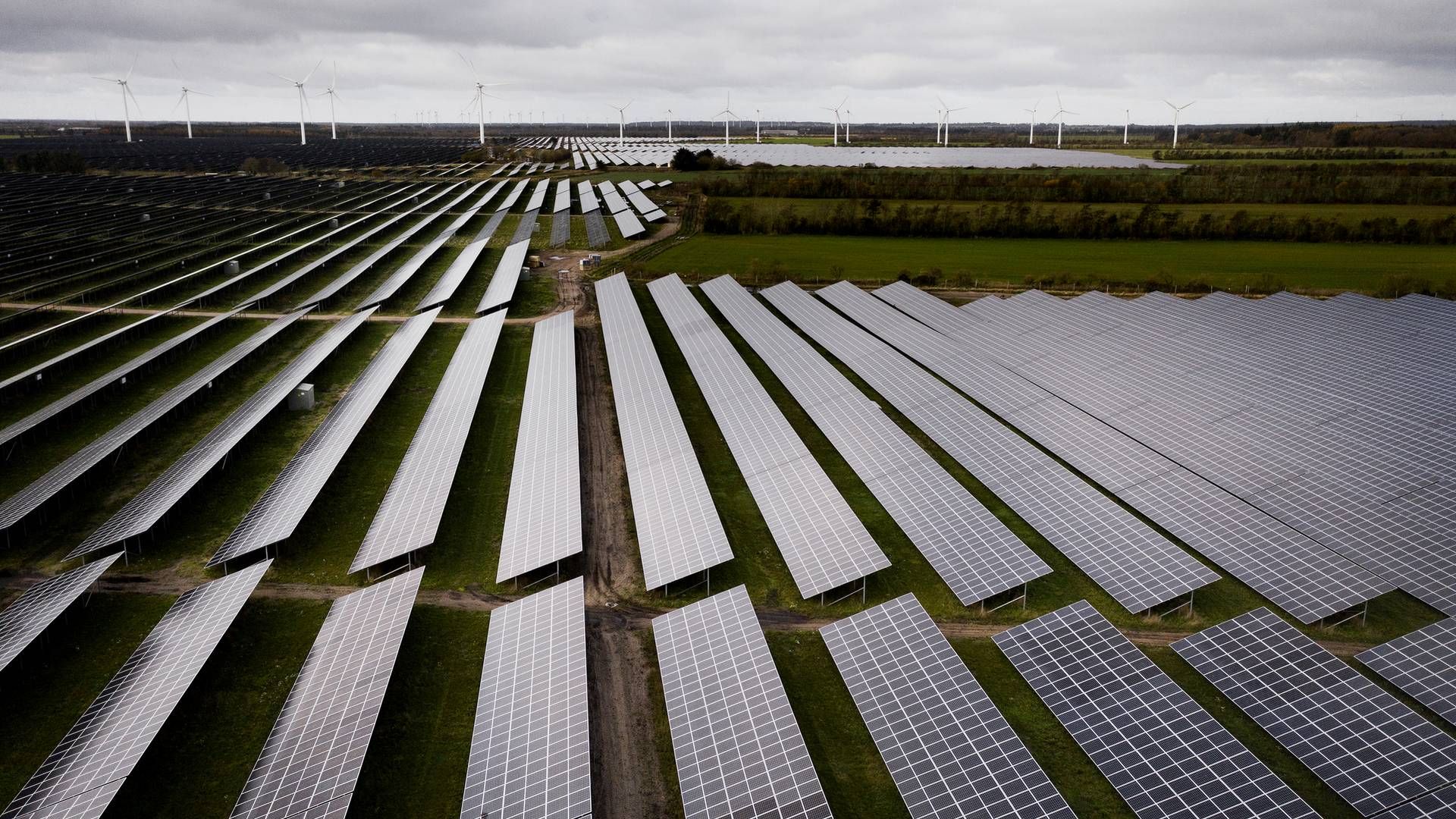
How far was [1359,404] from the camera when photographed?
118ft

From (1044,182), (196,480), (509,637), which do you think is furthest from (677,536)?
(1044,182)

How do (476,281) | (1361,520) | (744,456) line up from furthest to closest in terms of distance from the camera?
(476,281) → (744,456) → (1361,520)

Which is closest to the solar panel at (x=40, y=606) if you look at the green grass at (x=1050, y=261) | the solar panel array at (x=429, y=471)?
the solar panel array at (x=429, y=471)

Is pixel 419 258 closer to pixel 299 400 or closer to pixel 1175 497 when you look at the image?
pixel 299 400

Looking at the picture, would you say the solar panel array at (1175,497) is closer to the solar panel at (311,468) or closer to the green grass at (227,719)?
the green grass at (227,719)

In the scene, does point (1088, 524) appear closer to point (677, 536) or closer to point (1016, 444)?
point (1016, 444)

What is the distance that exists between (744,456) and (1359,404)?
27.2 m

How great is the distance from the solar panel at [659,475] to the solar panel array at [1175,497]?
14.9 metres

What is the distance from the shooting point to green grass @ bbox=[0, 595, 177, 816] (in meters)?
19.2

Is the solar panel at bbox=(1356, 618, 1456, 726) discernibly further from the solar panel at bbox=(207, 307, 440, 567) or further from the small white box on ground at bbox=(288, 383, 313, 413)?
the small white box on ground at bbox=(288, 383, 313, 413)

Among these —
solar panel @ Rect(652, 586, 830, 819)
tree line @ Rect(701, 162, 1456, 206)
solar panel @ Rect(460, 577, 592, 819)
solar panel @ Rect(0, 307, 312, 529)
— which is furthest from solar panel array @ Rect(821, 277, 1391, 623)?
tree line @ Rect(701, 162, 1456, 206)

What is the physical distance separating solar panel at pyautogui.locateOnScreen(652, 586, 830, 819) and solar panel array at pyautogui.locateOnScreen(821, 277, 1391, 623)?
15389 millimetres

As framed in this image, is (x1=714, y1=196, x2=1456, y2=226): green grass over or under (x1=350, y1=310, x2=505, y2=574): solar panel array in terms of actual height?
over

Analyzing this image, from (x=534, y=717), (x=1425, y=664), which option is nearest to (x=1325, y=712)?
(x=1425, y=664)
